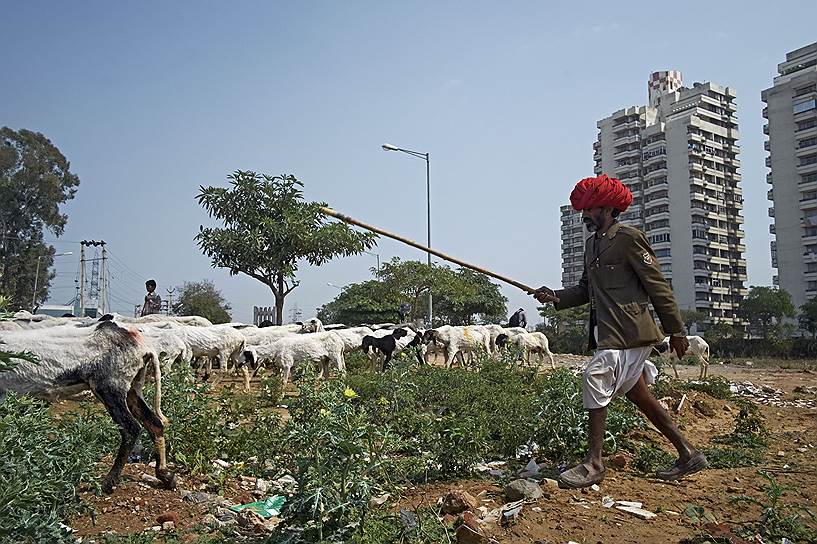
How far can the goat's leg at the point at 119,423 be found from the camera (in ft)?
17.5

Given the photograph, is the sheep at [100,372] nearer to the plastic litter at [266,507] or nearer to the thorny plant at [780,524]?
the plastic litter at [266,507]

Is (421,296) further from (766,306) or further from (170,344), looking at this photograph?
(766,306)

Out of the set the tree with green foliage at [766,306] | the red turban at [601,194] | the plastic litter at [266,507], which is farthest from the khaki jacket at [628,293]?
the tree with green foliage at [766,306]

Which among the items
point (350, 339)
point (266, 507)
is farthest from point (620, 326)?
point (350, 339)

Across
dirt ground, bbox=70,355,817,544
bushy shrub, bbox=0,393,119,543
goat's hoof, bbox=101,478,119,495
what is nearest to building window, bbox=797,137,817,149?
dirt ground, bbox=70,355,817,544

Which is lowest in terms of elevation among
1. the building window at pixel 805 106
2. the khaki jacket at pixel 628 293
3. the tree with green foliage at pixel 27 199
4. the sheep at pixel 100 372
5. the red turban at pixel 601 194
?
the sheep at pixel 100 372

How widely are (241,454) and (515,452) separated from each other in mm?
2632

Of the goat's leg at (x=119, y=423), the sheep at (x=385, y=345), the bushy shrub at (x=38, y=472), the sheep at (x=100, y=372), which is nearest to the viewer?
the bushy shrub at (x=38, y=472)

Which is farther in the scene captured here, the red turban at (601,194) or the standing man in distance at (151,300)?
the standing man in distance at (151,300)

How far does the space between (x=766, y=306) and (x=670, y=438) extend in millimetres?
51200

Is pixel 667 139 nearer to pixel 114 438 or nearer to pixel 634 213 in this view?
pixel 634 213

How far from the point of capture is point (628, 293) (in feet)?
16.7

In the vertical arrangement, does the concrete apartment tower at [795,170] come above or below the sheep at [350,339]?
above

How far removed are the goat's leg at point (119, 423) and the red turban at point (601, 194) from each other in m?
4.05
